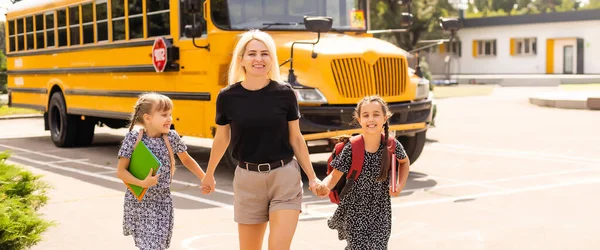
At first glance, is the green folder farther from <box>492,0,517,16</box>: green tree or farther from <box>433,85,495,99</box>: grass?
<box>492,0,517,16</box>: green tree

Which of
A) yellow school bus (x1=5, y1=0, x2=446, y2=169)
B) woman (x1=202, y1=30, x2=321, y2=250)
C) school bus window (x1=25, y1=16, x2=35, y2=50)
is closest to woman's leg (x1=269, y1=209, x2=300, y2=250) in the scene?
woman (x1=202, y1=30, x2=321, y2=250)

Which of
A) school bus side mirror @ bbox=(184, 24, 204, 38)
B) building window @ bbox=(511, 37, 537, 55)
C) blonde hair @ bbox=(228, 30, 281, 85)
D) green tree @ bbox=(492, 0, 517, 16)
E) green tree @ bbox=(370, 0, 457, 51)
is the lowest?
blonde hair @ bbox=(228, 30, 281, 85)

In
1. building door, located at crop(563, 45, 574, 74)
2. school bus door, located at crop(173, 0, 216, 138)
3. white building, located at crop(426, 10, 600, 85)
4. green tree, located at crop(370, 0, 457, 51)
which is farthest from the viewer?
green tree, located at crop(370, 0, 457, 51)

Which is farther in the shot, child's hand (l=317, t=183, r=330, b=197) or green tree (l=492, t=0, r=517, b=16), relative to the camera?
green tree (l=492, t=0, r=517, b=16)

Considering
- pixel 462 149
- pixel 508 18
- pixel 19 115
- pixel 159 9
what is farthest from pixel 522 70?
pixel 159 9

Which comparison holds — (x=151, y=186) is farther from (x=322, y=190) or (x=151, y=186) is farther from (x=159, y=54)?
(x=159, y=54)

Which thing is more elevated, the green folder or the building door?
the building door

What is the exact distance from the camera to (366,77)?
9.75 metres

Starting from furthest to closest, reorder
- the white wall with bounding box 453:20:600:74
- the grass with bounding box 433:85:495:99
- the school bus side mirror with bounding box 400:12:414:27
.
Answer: the white wall with bounding box 453:20:600:74
the grass with bounding box 433:85:495:99
the school bus side mirror with bounding box 400:12:414:27

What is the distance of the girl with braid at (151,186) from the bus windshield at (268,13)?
541 centimetres

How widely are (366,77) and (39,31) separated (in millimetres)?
8037

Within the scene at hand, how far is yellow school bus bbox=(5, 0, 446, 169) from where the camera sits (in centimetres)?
959

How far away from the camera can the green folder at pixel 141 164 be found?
482cm

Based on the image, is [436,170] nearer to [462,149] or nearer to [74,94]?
[462,149]
